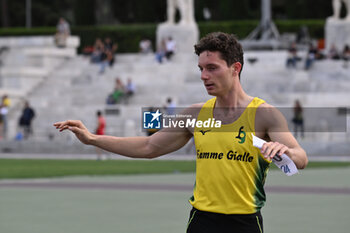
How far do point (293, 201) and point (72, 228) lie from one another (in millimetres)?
4777

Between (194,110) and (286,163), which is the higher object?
(194,110)

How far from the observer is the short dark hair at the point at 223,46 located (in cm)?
553

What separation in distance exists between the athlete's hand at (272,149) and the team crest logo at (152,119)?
3.24 feet

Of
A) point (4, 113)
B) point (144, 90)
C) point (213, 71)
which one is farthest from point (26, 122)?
point (213, 71)

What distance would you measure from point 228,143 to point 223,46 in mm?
569

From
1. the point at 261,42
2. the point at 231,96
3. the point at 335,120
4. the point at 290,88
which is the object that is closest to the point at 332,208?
the point at 231,96

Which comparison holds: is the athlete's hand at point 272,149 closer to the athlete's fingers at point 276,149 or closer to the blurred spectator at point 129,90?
the athlete's fingers at point 276,149

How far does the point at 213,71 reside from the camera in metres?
5.55

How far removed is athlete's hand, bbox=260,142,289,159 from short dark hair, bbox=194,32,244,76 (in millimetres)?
749

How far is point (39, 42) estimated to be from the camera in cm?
5097

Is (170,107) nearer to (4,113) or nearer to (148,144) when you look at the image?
(4,113)

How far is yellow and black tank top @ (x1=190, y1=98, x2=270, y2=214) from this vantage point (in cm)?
556

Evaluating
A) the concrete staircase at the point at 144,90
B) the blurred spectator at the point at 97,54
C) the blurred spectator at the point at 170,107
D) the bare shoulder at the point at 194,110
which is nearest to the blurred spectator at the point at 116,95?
the concrete staircase at the point at 144,90

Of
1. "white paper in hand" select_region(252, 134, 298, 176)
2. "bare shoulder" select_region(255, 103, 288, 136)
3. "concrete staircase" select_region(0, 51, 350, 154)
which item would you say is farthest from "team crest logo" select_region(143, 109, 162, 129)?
"concrete staircase" select_region(0, 51, 350, 154)
